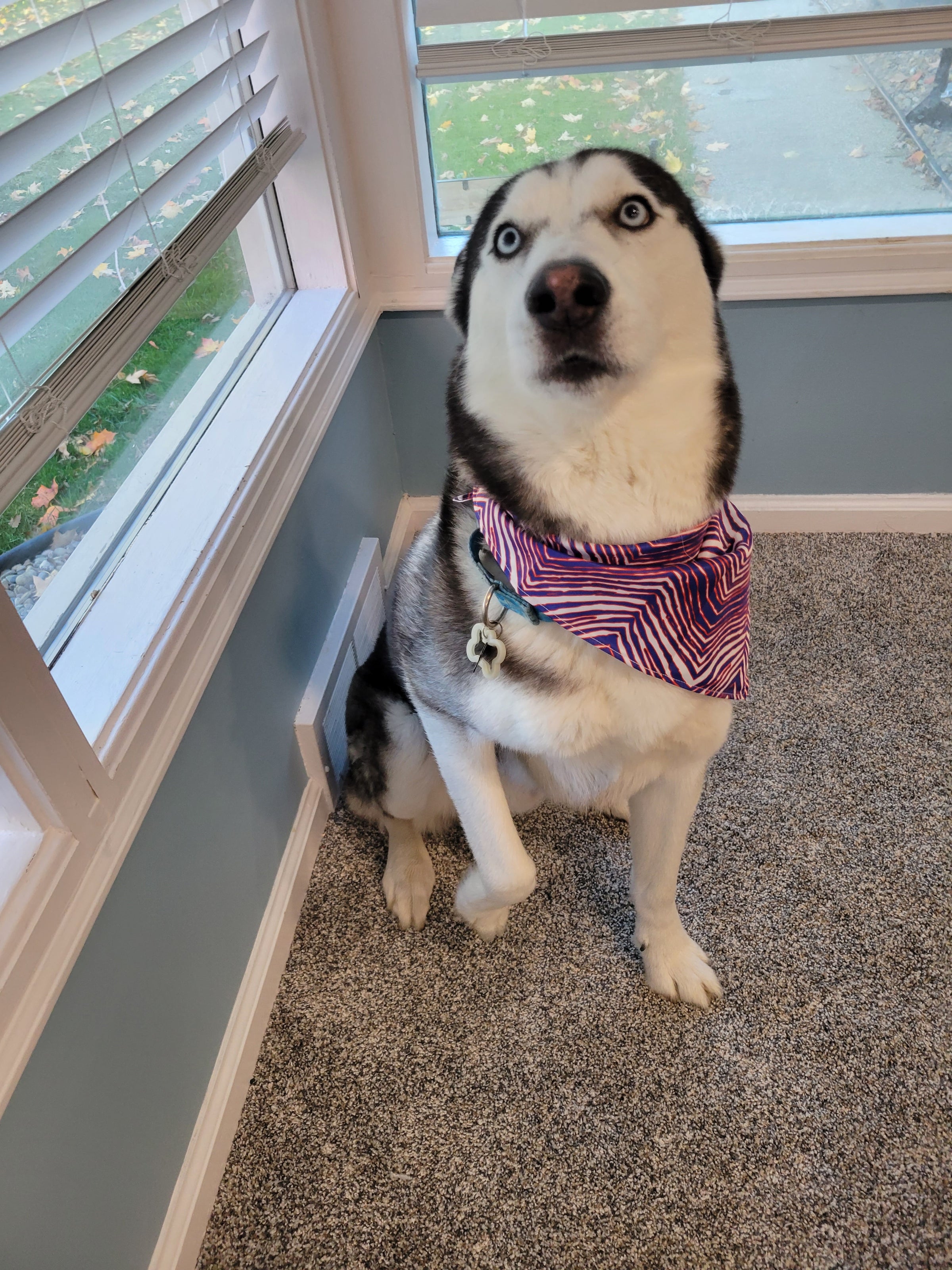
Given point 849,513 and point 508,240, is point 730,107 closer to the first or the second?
point 849,513

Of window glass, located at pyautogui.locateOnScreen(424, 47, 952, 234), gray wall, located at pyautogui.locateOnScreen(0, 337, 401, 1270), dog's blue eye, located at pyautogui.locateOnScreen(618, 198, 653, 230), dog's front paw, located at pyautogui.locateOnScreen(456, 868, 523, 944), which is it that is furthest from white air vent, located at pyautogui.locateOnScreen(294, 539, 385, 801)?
dog's blue eye, located at pyautogui.locateOnScreen(618, 198, 653, 230)

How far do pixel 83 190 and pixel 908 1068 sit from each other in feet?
5.72

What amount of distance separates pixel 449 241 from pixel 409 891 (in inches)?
62.5

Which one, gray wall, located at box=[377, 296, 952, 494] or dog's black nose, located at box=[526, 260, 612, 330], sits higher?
dog's black nose, located at box=[526, 260, 612, 330]

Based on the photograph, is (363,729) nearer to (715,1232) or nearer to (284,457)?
(284,457)

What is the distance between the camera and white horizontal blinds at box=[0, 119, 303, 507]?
912 mm

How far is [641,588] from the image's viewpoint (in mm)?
1057

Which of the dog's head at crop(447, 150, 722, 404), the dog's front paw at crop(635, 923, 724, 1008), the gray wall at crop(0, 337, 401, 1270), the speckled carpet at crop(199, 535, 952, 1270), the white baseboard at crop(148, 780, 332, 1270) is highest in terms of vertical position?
the dog's head at crop(447, 150, 722, 404)

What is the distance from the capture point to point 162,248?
1257 mm

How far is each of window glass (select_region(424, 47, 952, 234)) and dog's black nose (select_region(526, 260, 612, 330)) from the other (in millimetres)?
1206

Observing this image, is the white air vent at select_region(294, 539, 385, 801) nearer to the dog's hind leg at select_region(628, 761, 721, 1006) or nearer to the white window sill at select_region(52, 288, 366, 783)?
the white window sill at select_region(52, 288, 366, 783)

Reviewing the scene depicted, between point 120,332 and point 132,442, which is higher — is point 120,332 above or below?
above

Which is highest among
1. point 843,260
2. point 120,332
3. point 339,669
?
point 120,332

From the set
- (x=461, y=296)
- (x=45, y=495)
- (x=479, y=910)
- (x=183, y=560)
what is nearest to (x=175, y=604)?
(x=183, y=560)
